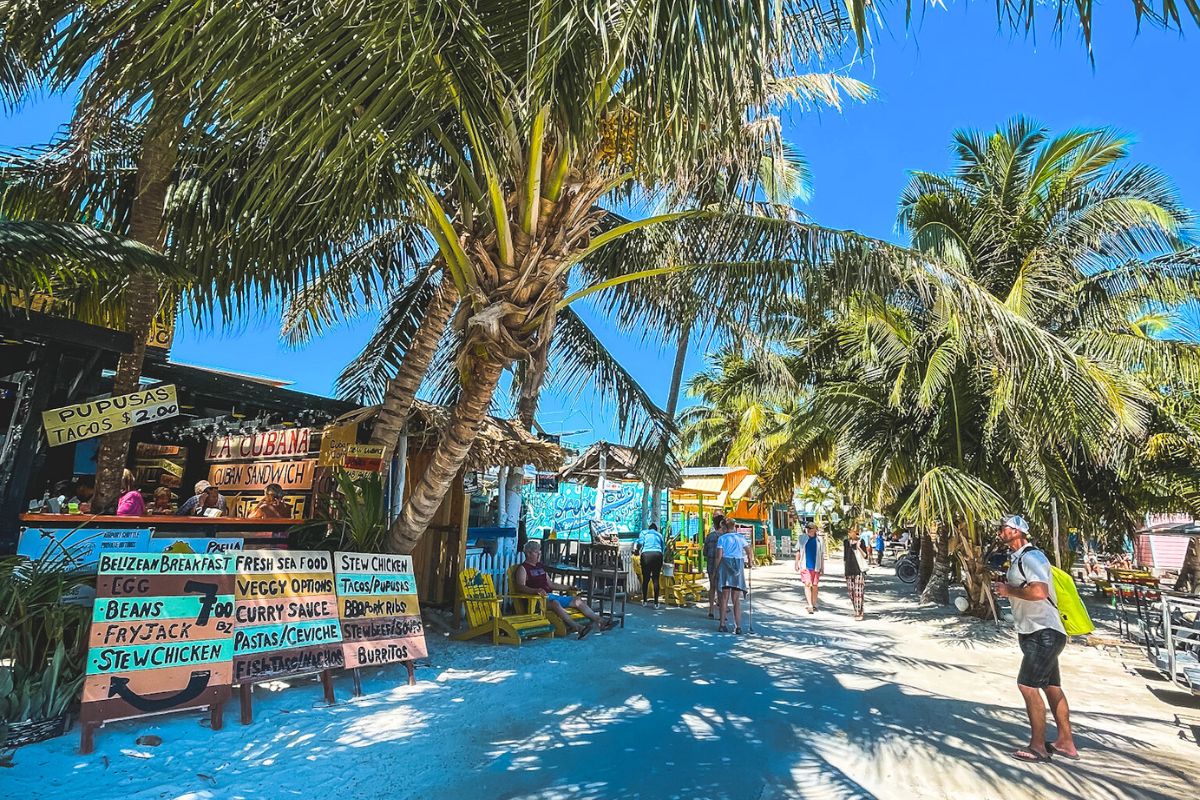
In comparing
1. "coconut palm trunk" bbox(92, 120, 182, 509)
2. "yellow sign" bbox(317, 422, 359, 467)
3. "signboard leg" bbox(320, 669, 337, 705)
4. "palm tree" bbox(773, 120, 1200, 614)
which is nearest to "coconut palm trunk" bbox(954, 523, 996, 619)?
"palm tree" bbox(773, 120, 1200, 614)

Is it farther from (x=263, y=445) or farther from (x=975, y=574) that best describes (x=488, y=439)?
(x=975, y=574)

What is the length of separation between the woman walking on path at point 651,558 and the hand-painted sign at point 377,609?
6.43 metres

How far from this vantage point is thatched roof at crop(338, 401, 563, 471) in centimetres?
855

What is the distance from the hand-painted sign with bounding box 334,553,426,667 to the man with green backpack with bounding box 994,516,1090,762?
4.96 meters

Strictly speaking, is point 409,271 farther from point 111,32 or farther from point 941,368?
Answer: point 941,368

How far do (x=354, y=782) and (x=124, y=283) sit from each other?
5909mm

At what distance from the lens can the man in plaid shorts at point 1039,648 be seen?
187 inches

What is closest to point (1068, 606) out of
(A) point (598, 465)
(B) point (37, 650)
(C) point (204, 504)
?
(B) point (37, 650)

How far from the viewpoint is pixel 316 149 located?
3678mm

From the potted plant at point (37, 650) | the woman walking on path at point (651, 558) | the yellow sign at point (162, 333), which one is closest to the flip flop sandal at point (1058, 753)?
the potted plant at point (37, 650)

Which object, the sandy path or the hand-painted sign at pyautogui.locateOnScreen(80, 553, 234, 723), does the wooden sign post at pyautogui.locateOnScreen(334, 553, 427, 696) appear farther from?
the hand-painted sign at pyautogui.locateOnScreen(80, 553, 234, 723)

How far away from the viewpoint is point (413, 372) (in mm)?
8078

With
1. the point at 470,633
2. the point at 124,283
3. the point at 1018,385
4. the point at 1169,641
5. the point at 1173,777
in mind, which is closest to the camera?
the point at 1173,777

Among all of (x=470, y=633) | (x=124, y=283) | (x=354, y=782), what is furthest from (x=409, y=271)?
(x=354, y=782)
